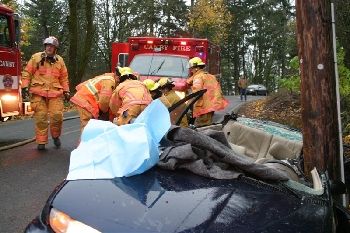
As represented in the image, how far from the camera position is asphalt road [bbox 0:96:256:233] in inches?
198

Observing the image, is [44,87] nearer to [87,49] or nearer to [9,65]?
[9,65]

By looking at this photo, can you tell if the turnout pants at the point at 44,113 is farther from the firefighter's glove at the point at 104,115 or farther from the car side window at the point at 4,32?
the firefighter's glove at the point at 104,115

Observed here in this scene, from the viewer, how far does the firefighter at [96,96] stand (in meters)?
6.59

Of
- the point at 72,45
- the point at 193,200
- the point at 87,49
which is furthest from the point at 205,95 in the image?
the point at 87,49

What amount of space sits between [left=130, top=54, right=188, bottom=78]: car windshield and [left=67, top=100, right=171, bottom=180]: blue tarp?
8.38 m

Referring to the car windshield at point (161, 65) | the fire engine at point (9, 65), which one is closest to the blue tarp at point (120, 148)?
the fire engine at point (9, 65)

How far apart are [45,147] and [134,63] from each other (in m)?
3.93

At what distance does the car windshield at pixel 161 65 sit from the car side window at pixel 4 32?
3.47 meters

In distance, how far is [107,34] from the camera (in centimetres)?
4181

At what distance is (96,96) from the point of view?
668cm

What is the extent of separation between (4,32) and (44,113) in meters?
1.75

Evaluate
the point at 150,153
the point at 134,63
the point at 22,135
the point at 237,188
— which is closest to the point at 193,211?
the point at 237,188

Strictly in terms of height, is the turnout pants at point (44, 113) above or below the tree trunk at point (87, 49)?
below

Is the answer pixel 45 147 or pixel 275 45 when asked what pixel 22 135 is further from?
pixel 275 45
